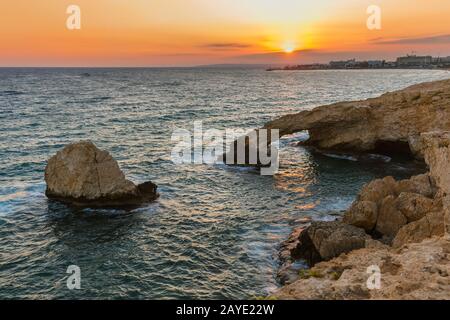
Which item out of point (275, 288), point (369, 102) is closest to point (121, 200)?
point (275, 288)

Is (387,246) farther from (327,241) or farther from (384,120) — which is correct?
(384,120)

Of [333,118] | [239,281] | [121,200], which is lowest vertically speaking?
[239,281]

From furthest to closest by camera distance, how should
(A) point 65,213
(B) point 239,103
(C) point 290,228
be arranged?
1. (B) point 239,103
2. (A) point 65,213
3. (C) point 290,228

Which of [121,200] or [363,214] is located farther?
[121,200]

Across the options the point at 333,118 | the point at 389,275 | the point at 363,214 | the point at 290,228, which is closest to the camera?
the point at 389,275
